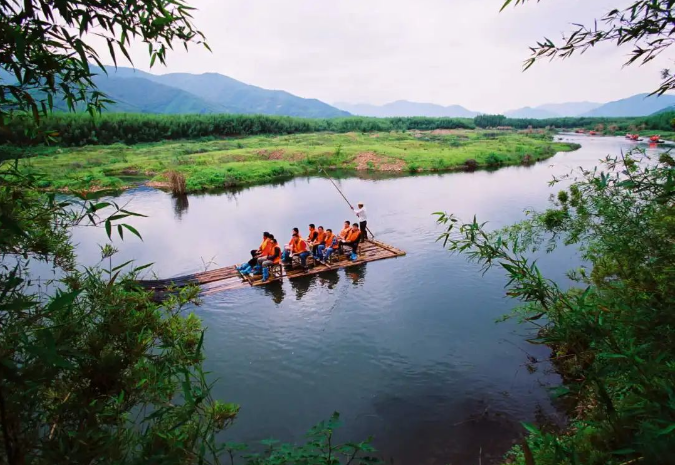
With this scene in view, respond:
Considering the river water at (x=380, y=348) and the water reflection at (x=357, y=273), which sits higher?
the water reflection at (x=357, y=273)

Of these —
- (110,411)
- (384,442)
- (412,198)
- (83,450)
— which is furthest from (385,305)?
(412,198)

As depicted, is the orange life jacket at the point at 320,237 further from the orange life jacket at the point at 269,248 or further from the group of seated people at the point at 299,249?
the orange life jacket at the point at 269,248

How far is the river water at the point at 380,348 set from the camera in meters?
6.96

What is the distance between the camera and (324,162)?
4256 cm

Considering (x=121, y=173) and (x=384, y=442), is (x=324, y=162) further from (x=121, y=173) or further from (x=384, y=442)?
(x=384, y=442)

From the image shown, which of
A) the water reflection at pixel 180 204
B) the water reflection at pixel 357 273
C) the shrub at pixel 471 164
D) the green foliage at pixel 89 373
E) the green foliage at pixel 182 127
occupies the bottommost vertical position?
the water reflection at pixel 357 273

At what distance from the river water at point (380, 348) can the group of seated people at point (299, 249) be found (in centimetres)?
77

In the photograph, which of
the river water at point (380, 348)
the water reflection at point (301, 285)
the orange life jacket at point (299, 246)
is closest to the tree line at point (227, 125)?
the river water at point (380, 348)

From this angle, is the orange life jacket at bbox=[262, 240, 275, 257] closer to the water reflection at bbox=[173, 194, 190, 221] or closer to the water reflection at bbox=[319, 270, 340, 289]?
the water reflection at bbox=[319, 270, 340, 289]

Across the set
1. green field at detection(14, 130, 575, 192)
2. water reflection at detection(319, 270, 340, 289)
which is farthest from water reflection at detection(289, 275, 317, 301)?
green field at detection(14, 130, 575, 192)

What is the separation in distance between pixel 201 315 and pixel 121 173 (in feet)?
99.4

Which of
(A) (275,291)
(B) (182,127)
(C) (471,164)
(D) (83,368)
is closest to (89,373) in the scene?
(D) (83,368)

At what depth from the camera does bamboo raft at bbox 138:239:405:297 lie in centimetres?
1190

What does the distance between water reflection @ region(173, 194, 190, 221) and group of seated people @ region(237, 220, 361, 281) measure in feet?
33.3
